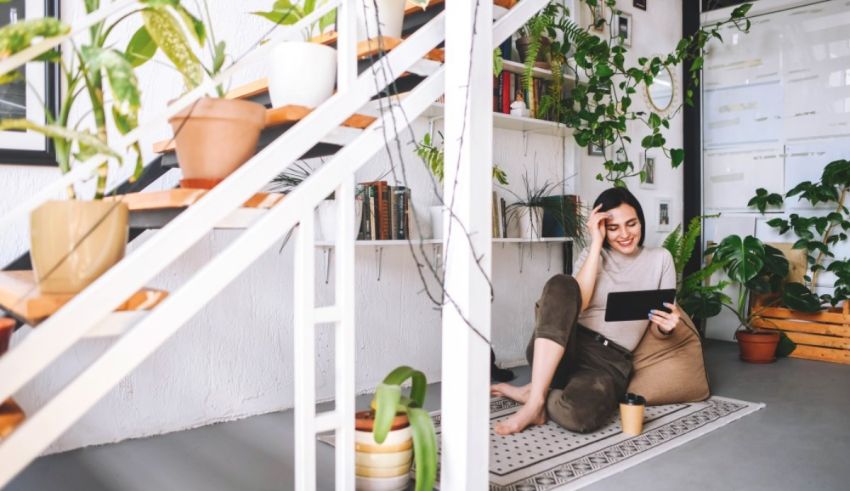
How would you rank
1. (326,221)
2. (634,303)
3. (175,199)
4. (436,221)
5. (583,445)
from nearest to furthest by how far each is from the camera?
(175,199) → (583,445) → (634,303) → (326,221) → (436,221)

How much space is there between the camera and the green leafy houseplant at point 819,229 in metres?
4.12

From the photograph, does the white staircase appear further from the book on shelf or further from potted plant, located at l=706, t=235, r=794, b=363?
potted plant, located at l=706, t=235, r=794, b=363

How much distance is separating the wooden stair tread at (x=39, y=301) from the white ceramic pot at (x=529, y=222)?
2559 millimetres

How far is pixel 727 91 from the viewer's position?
4.95 metres

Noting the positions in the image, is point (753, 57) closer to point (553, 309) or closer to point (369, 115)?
point (553, 309)

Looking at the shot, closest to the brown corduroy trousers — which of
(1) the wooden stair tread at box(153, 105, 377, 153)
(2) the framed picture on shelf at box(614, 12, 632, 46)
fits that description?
(1) the wooden stair tread at box(153, 105, 377, 153)

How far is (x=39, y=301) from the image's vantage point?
126 centimetres

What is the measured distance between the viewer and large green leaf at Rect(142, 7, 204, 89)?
1.48 metres

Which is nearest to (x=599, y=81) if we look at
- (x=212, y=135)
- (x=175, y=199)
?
(x=212, y=135)

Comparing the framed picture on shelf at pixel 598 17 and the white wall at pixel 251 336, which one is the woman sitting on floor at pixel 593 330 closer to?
the white wall at pixel 251 336

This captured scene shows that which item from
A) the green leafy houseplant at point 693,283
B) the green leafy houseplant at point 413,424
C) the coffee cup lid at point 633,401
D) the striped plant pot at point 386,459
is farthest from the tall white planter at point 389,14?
the green leafy houseplant at point 693,283

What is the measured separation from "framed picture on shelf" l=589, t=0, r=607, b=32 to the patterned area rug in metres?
2.49

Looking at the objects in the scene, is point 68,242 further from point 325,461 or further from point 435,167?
point 435,167

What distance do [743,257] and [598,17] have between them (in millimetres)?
1779
